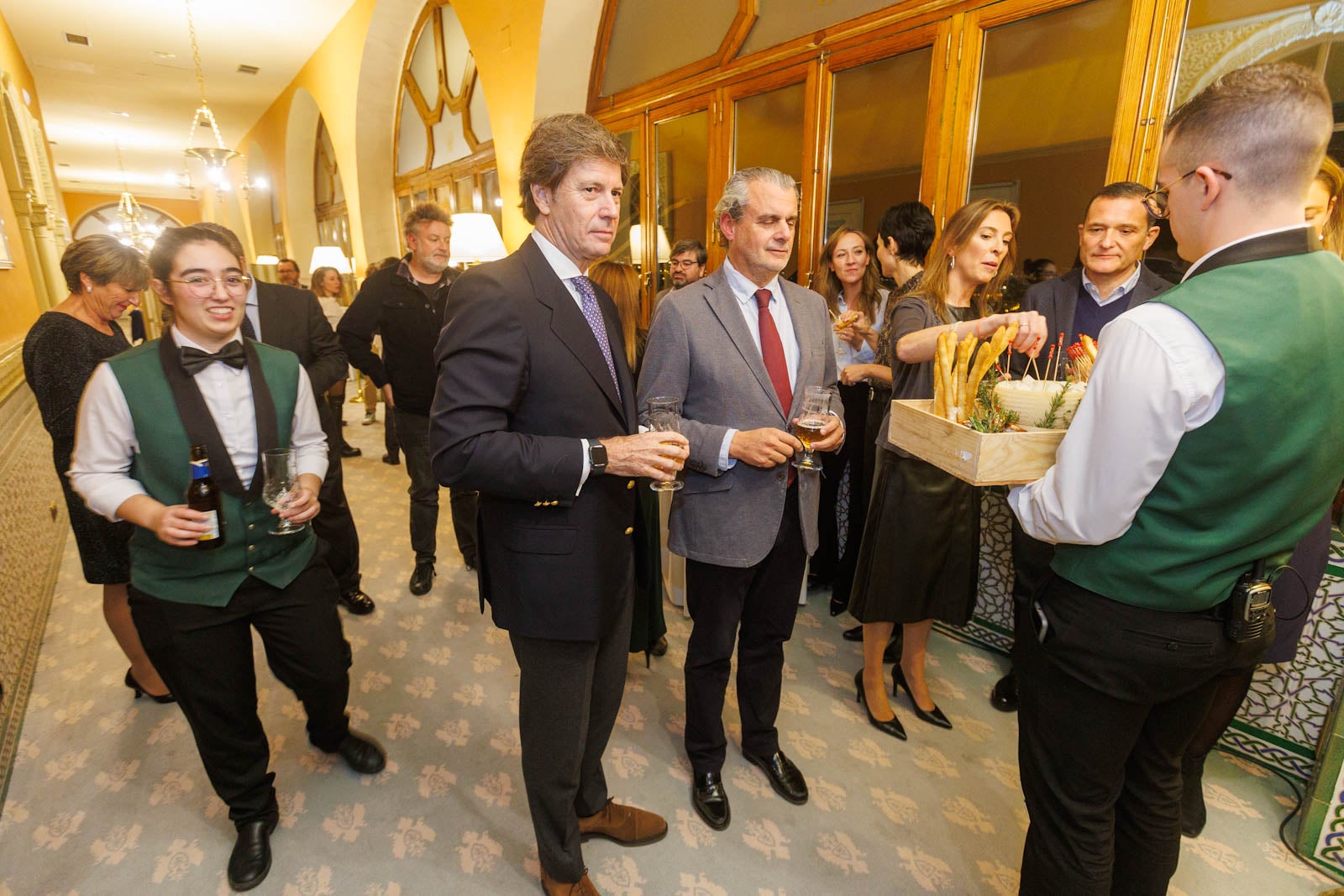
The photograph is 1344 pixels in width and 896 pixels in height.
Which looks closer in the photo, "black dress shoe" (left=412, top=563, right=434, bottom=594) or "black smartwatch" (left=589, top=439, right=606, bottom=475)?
"black smartwatch" (left=589, top=439, right=606, bottom=475)

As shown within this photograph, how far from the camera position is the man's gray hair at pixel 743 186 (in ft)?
5.28

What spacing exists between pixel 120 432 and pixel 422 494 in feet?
5.87

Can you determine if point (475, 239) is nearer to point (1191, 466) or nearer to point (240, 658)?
point (240, 658)

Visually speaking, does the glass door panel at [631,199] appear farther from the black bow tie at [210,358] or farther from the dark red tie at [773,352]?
the black bow tie at [210,358]

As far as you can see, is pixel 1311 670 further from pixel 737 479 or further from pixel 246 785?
pixel 246 785

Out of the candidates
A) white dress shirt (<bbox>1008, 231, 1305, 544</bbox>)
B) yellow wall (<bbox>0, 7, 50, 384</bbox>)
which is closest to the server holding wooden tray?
white dress shirt (<bbox>1008, 231, 1305, 544</bbox>)

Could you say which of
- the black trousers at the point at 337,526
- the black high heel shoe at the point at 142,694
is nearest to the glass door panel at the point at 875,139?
the black trousers at the point at 337,526

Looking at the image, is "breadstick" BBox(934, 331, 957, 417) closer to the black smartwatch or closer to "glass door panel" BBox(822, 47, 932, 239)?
the black smartwatch

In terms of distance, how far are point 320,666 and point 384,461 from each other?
416cm

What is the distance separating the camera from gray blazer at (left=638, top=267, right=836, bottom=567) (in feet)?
5.35

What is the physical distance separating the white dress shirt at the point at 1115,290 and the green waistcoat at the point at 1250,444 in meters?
1.20

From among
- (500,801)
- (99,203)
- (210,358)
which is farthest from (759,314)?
(99,203)

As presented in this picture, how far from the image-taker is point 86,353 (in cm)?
208

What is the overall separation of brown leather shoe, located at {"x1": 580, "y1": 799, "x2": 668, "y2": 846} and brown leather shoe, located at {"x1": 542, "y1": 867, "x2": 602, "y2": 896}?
17 centimetres
